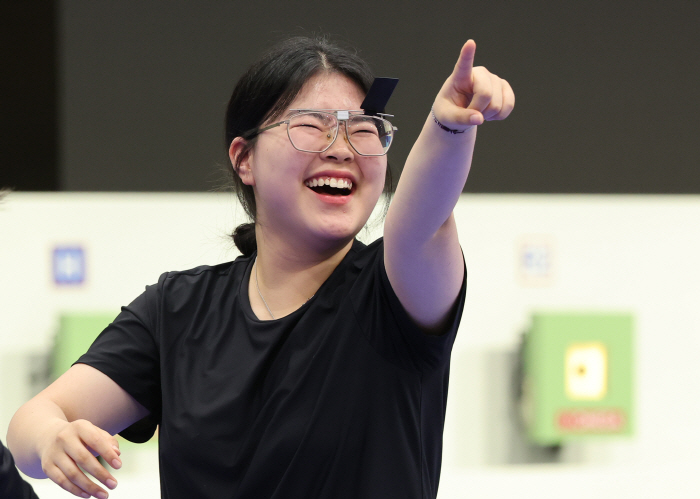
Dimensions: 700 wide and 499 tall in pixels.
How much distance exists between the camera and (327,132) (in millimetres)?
986

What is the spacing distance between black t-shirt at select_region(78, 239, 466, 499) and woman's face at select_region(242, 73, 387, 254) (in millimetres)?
60

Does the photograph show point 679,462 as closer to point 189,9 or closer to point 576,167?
point 576,167

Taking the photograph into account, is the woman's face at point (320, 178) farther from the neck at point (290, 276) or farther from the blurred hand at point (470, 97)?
the blurred hand at point (470, 97)

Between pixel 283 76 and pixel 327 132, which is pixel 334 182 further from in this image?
pixel 283 76

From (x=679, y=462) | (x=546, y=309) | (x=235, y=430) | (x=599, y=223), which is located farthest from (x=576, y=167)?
(x=235, y=430)

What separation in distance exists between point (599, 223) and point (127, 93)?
5.54 feet

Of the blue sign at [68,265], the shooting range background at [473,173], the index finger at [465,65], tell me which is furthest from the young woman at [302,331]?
the blue sign at [68,265]

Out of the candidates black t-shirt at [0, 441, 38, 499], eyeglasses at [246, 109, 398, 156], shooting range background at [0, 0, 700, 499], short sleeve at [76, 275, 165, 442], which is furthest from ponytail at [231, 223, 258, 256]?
shooting range background at [0, 0, 700, 499]

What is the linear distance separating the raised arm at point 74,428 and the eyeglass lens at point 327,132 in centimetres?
42

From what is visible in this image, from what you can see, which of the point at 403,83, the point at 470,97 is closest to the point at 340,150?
the point at 470,97

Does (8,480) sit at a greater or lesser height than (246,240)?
lesser

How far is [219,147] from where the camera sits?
262cm

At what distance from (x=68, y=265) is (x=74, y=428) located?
1827mm

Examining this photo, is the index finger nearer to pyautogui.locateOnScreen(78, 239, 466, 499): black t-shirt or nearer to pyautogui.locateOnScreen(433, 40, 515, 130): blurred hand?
pyautogui.locateOnScreen(433, 40, 515, 130): blurred hand
